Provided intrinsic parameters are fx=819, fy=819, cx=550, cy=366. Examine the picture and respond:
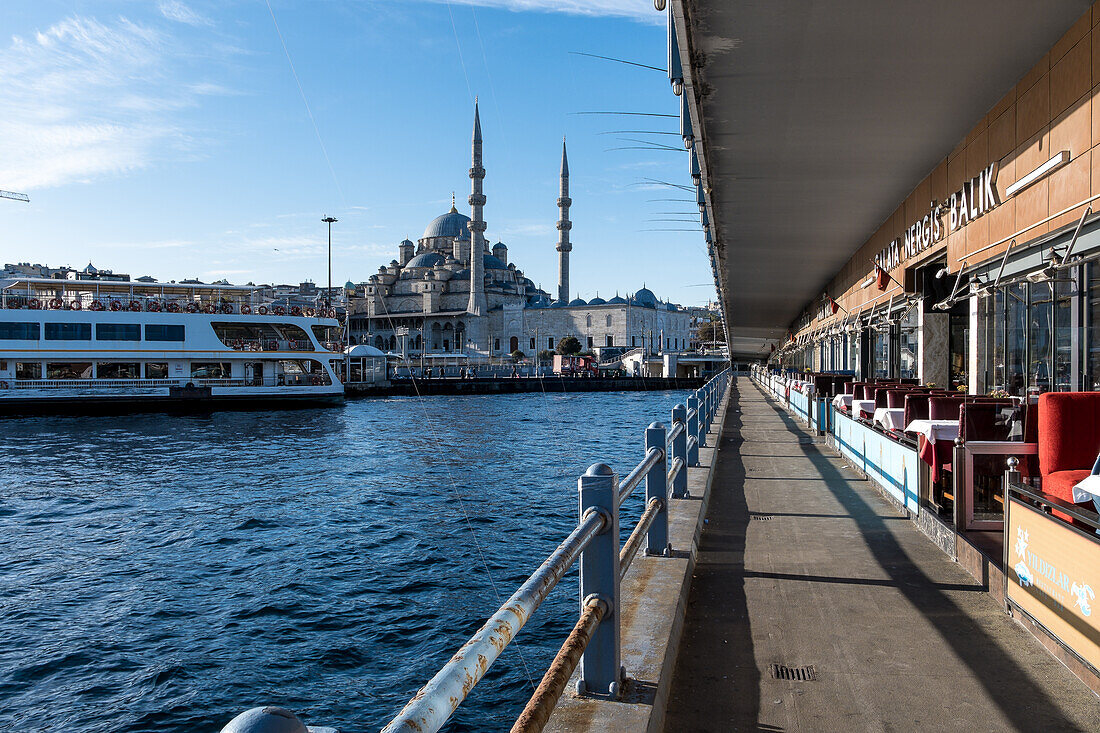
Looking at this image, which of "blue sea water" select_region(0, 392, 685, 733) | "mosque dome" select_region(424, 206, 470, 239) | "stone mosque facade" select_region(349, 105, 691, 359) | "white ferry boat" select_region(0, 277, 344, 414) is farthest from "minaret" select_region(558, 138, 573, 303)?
"blue sea water" select_region(0, 392, 685, 733)

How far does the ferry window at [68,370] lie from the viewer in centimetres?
3844

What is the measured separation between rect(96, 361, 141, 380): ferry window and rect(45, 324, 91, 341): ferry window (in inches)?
61.5

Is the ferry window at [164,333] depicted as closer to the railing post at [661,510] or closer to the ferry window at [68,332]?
the ferry window at [68,332]

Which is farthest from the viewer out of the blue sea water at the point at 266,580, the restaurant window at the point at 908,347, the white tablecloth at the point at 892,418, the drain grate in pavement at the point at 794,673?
the restaurant window at the point at 908,347

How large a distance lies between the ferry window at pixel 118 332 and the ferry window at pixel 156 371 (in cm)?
168

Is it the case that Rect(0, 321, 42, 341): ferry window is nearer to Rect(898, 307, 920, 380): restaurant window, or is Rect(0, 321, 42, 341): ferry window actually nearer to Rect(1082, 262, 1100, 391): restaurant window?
Rect(898, 307, 920, 380): restaurant window

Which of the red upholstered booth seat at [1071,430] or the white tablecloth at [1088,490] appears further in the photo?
the red upholstered booth seat at [1071,430]

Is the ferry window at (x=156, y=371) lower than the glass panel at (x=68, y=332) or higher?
lower

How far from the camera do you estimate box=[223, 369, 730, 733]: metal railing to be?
1.66 meters

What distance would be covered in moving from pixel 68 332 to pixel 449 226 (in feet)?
321

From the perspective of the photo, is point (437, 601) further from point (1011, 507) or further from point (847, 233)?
point (847, 233)

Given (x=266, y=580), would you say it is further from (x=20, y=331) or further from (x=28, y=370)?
(x=28, y=370)

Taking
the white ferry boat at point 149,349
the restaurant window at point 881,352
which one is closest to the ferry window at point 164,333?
the white ferry boat at point 149,349

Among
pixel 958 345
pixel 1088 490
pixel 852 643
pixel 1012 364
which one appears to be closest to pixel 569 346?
pixel 958 345
